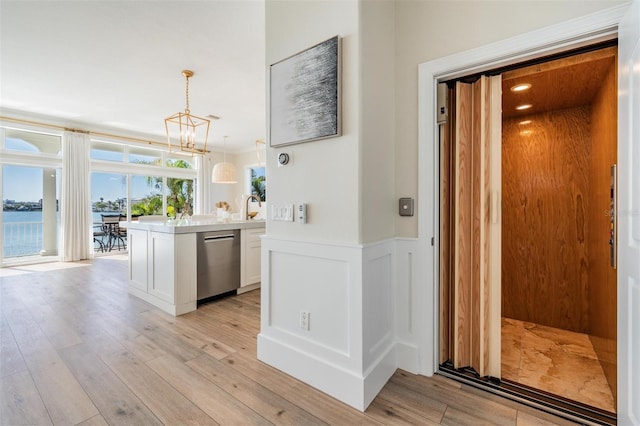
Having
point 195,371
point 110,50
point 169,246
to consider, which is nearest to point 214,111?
point 110,50

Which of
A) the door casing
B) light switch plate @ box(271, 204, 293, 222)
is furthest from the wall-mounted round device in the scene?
the door casing

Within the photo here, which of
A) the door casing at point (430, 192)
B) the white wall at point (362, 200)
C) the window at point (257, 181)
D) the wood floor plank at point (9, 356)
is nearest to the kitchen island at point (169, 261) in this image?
the wood floor plank at point (9, 356)

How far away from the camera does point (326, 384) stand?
68.8 inches

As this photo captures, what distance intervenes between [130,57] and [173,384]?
3.67 metres

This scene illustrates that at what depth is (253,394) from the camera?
1.72 m

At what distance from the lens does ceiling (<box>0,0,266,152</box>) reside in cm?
267

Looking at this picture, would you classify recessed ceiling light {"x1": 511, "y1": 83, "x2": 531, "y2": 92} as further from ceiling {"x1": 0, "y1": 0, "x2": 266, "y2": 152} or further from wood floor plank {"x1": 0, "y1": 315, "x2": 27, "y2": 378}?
wood floor plank {"x1": 0, "y1": 315, "x2": 27, "y2": 378}

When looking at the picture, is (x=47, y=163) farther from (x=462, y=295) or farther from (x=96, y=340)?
(x=462, y=295)

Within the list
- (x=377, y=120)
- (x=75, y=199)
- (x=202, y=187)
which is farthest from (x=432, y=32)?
(x=202, y=187)

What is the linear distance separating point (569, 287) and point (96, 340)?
4167 mm

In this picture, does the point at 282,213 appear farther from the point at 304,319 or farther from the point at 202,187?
the point at 202,187

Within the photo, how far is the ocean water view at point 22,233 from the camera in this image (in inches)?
214

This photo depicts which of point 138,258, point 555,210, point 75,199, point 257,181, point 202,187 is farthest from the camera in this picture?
point 257,181

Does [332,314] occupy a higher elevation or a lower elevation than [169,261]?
lower
